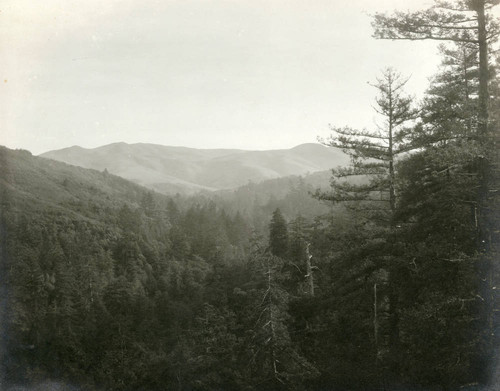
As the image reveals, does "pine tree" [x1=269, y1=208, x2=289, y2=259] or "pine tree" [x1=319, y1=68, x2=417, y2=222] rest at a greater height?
"pine tree" [x1=319, y1=68, x2=417, y2=222]

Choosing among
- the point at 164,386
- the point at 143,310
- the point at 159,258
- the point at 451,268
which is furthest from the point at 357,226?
the point at 159,258

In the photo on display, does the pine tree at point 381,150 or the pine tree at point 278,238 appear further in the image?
the pine tree at point 278,238

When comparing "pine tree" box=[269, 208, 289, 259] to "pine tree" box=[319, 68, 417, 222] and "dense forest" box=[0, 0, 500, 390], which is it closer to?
"dense forest" box=[0, 0, 500, 390]

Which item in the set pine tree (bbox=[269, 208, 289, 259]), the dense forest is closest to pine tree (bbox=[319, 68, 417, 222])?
the dense forest

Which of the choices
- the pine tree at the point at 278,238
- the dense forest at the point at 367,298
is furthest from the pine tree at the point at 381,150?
the pine tree at the point at 278,238

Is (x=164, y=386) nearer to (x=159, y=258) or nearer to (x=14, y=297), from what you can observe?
(x=14, y=297)

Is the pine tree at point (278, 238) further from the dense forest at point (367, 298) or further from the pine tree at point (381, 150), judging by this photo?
the pine tree at point (381, 150)

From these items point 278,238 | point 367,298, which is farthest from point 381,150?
point 278,238

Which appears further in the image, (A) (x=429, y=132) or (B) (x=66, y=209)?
(B) (x=66, y=209)

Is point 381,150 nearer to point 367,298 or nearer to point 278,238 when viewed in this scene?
point 367,298

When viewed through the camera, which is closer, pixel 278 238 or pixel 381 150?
pixel 381 150

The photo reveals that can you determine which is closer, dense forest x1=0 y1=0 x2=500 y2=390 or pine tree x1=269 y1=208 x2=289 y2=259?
dense forest x1=0 y1=0 x2=500 y2=390
